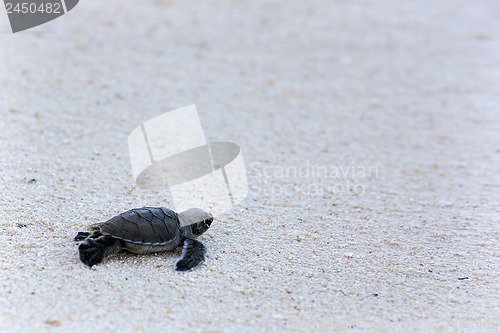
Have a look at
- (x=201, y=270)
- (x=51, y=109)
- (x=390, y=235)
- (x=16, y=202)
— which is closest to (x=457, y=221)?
(x=390, y=235)

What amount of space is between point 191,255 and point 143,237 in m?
0.22

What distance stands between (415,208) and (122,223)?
5.49 ft

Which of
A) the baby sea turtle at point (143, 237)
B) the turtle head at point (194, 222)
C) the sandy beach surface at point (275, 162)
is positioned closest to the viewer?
the sandy beach surface at point (275, 162)

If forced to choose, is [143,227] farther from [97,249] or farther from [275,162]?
[275,162]

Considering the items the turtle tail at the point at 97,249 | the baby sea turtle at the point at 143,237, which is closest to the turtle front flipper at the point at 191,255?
the baby sea turtle at the point at 143,237

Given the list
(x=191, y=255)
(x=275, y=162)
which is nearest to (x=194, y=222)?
(x=191, y=255)

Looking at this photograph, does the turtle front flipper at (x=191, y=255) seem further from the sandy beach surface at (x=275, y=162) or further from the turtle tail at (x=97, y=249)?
the turtle tail at (x=97, y=249)

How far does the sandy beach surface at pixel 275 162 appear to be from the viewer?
2256 millimetres

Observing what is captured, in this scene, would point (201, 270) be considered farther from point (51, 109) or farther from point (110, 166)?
point (51, 109)

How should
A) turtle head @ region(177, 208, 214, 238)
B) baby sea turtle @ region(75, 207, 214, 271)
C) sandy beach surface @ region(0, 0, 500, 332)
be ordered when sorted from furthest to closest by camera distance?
turtle head @ region(177, 208, 214, 238), baby sea turtle @ region(75, 207, 214, 271), sandy beach surface @ region(0, 0, 500, 332)

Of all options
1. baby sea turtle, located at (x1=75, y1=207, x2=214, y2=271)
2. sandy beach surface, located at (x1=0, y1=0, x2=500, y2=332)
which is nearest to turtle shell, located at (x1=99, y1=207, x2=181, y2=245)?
baby sea turtle, located at (x1=75, y1=207, x2=214, y2=271)

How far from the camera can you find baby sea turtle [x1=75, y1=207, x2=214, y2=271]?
2.37 meters

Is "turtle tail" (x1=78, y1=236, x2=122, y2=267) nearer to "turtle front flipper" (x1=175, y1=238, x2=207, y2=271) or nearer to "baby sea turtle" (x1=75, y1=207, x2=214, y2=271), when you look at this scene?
"baby sea turtle" (x1=75, y1=207, x2=214, y2=271)

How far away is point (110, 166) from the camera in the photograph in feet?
11.0
